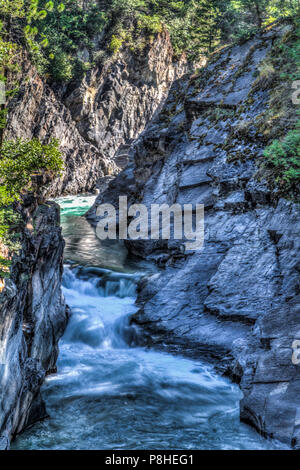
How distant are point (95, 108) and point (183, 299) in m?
34.5

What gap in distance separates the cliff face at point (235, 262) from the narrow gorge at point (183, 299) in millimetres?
36

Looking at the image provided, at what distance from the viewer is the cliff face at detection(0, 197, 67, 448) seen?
616 cm

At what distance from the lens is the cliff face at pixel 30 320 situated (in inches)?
243

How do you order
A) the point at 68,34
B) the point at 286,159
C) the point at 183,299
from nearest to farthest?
the point at 286,159 < the point at 183,299 < the point at 68,34

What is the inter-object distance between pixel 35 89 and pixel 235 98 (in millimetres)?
22374

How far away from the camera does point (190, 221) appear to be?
1389 centimetres

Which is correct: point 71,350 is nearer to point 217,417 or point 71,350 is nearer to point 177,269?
point 177,269

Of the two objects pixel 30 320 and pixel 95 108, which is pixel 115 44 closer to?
pixel 95 108

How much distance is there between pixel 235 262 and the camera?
417 inches

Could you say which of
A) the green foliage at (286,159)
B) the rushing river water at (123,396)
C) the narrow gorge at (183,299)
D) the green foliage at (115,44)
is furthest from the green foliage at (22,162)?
the green foliage at (115,44)

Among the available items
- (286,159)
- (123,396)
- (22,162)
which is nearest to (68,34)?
(286,159)

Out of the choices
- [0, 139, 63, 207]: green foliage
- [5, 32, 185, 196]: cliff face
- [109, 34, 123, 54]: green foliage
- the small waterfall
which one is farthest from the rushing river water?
[109, 34, 123, 54]: green foliage

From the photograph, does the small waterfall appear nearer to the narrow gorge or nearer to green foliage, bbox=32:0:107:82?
the narrow gorge

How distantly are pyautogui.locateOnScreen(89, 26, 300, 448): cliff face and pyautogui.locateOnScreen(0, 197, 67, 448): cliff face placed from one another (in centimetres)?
263
